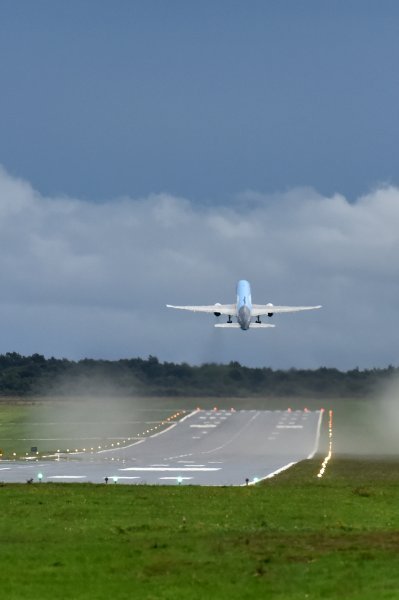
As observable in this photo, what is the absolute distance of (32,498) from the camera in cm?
5497

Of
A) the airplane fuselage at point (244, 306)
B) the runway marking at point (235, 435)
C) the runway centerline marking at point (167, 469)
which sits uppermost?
the airplane fuselage at point (244, 306)

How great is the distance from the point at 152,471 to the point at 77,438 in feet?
213

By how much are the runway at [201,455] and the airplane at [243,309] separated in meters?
14.0

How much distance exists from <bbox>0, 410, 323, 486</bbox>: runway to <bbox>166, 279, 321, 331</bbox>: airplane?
13972 millimetres

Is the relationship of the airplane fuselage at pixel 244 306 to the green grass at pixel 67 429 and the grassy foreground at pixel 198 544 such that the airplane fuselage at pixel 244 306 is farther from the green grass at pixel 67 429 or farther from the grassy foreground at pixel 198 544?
the grassy foreground at pixel 198 544

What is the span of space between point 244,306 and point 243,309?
Answer: 24.3 inches

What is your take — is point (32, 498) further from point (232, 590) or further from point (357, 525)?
point (232, 590)

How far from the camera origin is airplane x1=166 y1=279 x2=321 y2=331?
448 ft

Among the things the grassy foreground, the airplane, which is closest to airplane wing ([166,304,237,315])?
the airplane

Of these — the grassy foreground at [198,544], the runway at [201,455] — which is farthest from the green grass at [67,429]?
the grassy foreground at [198,544]

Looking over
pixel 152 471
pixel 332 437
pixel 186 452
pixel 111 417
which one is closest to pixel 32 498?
pixel 152 471

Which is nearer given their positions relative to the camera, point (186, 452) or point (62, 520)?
point (62, 520)

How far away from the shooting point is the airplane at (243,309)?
13662 cm

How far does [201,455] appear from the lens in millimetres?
121688
